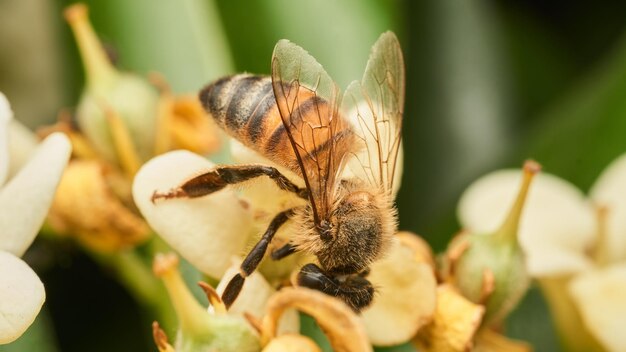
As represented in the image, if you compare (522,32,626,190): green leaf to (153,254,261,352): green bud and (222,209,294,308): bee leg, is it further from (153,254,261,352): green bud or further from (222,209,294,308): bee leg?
(153,254,261,352): green bud

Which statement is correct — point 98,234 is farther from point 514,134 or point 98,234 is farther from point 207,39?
point 514,134

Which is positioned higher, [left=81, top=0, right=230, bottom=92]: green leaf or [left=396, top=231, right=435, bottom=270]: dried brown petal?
[left=81, top=0, right=230, bottom=92]: green leaf

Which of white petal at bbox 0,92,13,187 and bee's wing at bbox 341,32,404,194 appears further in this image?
bee's wing at bbox 341,32,404,194

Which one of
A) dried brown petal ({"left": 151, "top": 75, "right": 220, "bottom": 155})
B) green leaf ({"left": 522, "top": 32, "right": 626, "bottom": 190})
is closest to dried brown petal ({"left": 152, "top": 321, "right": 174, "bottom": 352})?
dried brown petal ({"left": 151, "top": 75, "right": 220, "bottom": 155})

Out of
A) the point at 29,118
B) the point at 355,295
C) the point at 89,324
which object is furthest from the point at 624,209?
the point at 29,118

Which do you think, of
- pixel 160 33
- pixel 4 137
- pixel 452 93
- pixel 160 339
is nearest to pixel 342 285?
pixel 160 339

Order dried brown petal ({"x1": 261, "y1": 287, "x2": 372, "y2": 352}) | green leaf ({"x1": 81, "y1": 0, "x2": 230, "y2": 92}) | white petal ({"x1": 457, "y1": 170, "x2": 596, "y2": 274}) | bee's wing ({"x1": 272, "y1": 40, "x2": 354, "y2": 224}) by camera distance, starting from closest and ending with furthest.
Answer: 1. dried brown petal ({"x1": 261, "y1": 287, "x2": 372, "y2": 352})
2. bee's wing ({"x1": 272, "y1": 40, "x2": 354, "y2": 224})
3. white petal ({"x1": 457, "y1": 170, "x2": 596, "y2": 274})
4. green leaf ({"x1": 81, "y1": 0, "x2": 230, "y2": 92})
